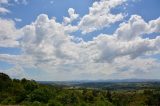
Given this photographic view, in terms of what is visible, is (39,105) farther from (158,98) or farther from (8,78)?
(8,78)

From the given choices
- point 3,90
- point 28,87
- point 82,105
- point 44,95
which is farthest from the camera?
point 3,90

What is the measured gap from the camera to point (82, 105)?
155ft

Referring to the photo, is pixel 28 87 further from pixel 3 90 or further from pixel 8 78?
pixel 8 78

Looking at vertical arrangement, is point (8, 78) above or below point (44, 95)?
above

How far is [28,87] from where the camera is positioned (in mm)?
87125

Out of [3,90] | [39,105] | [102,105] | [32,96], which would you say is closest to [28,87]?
[3,90]

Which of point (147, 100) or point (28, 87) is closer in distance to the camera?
point (28, 87)

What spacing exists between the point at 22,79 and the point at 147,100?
4607 cm

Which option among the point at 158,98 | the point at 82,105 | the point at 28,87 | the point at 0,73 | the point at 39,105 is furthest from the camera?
the point at 0,73

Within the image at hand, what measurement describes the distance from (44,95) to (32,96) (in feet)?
7.77

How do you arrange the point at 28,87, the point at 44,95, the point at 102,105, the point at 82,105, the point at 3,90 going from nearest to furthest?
the point at 82,105, the point at 102,105, the point at 44,95, the point at 28,87, the point at 3,90

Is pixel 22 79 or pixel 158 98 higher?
pixel 22 79

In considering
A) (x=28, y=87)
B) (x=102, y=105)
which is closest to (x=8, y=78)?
(x=28, y=87)

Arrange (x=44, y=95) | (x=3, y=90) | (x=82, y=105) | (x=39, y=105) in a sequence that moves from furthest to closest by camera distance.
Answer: (x=3, y=90) → (x=44, y=95) → (x=82, y=105) → (x=39, y=105)
